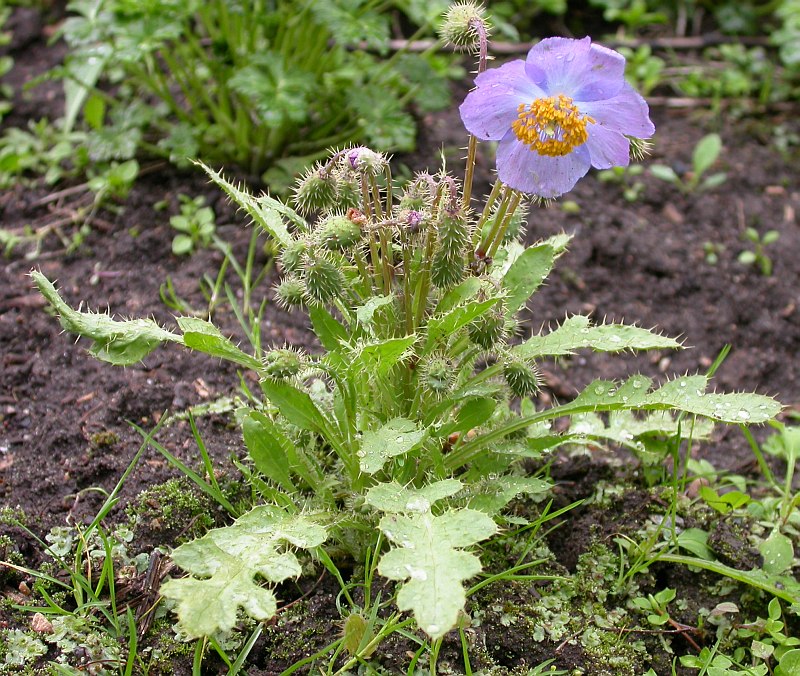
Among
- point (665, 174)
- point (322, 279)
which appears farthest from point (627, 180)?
point (322, 279)

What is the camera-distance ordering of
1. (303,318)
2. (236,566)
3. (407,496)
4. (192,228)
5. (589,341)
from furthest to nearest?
(192,228)
(303,318)
(589,341)
(407,496)
(236,566)

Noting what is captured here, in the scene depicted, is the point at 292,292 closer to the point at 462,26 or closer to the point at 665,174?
the point at 462,26

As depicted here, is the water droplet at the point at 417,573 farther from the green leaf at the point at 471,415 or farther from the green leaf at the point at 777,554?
the green leaf at the point at 777,554

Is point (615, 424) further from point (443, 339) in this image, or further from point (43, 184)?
point (43, 184)

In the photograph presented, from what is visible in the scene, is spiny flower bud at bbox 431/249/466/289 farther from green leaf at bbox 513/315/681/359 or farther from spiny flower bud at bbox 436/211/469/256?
green leaf at bbox 513/315/681/359

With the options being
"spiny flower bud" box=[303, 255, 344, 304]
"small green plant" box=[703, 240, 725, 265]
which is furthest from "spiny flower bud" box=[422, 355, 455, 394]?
"small green plant" box=[703, 240, 725, 265]

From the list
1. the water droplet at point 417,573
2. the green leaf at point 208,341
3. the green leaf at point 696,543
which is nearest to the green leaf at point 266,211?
the green leaf at point 208,341
